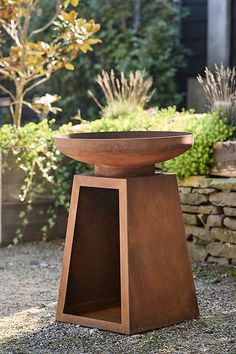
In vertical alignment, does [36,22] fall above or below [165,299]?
above

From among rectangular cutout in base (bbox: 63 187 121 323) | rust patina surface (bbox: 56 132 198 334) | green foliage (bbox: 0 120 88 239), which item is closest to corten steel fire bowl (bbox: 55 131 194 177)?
rust patina surface (bbox: 56 132 198 334)

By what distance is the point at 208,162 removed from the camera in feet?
16.4

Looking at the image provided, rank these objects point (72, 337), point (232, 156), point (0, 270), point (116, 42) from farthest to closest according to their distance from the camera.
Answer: point (116, 42)
point (0, 270)
point (232, 156)
point (72, 337)

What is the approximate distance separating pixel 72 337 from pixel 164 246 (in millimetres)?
573

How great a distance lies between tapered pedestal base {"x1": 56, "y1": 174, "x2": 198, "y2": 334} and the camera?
3.53 meters

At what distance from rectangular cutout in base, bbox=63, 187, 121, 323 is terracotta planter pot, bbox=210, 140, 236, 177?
1186 millimetres

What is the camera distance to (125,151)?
343 cm

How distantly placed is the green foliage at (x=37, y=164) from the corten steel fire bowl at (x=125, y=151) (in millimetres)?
2024

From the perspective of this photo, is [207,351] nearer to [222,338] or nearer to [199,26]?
[222,338]

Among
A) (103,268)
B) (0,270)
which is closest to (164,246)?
(103,268)

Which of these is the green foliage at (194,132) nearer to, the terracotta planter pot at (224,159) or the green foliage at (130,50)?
the terracotta planter pot at (224,159)

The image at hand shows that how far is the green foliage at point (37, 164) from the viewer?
5.69 metres

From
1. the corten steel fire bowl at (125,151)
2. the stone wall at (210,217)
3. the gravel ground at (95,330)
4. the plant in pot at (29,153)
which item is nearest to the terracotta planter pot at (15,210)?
the plant in pot at (29,153)

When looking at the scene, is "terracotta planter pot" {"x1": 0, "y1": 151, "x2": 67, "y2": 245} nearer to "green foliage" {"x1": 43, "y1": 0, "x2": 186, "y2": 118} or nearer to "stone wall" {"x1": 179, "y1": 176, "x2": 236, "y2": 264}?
"stone wall" {"x1": 179, "y1": 176, "x2": 236, "y2": 264}
